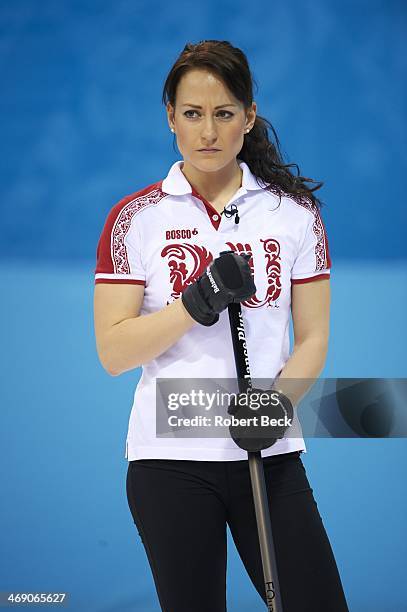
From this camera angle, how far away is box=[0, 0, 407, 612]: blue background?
4.40 meters

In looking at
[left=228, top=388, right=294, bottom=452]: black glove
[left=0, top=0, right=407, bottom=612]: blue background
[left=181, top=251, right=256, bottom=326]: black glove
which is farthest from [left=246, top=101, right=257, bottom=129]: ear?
[left=0, top=0, right=407, bottom=612]: blue background

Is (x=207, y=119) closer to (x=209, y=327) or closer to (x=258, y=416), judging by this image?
(x=209, y=327)

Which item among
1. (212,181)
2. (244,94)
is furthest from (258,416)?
(244,94)

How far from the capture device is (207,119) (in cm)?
177

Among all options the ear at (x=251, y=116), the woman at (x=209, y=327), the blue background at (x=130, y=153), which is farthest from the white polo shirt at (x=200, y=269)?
the blue background at (x=130, y=153)

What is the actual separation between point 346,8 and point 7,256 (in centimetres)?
200

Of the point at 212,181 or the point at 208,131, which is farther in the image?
the point at 212,181

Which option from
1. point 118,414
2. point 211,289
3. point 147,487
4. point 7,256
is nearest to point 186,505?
point 147,487

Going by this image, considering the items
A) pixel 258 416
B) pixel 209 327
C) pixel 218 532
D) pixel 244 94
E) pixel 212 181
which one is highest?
pixel 244 94

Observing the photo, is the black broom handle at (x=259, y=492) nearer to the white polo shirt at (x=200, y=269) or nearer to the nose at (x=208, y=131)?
the white polo shirt at (x=200, y=269)

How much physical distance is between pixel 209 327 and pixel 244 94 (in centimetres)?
41

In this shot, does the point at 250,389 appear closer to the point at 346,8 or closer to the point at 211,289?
the point at 211,289

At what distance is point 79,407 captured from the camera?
4199mm

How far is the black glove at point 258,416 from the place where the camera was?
5.57 ft
